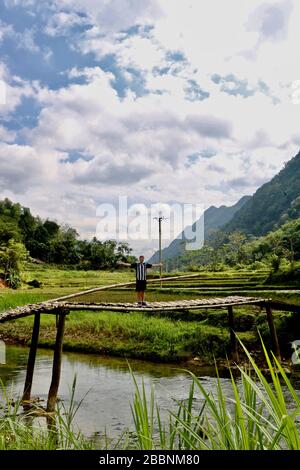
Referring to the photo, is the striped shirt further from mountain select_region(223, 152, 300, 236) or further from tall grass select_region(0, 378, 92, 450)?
mountain select_region(223, 152, 300, 236)

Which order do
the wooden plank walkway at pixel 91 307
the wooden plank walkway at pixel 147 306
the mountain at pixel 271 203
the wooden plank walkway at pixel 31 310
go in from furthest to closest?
the mountain at pixel 271 203 → the wooden plank walkway at pixel 147 306 → the wooden plank walkway at pixel 91 307 → the wooden plank walkway at pixel 31 310

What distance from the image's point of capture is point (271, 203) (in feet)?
368

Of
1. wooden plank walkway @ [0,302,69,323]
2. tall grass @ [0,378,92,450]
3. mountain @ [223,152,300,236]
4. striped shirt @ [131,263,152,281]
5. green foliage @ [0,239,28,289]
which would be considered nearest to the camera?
tall grass @ [0,378,92,450]

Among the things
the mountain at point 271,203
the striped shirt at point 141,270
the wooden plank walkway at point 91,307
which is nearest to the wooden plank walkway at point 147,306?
the wooden plank walkway at point 91,307

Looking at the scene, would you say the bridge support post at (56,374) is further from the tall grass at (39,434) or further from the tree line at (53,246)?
the tree line at (53,246)

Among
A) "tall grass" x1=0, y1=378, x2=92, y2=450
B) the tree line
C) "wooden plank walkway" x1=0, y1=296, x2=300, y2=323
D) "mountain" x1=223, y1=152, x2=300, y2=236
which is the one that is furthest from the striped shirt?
"mountain" x1=223, y1=152, x2=300, y2=236

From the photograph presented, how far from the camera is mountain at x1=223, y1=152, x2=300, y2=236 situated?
104 m

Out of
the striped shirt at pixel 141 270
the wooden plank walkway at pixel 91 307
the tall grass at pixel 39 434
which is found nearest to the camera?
the tall grass at pixel 39 434

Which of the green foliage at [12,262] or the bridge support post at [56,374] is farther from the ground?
the green foliage at [12,262]

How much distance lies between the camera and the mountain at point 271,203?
104 metres

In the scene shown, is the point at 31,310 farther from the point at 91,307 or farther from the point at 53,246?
the point at 53,246

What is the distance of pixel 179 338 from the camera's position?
15.4m

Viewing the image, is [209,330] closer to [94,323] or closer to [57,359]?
[94,323]

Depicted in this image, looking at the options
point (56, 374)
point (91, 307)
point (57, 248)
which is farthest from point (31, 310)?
point (57, 248)
